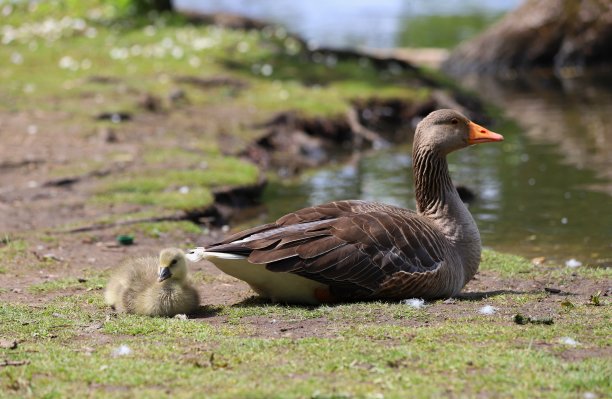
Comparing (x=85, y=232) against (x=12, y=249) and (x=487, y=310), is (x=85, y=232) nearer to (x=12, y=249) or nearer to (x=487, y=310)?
(x=12, y=249)

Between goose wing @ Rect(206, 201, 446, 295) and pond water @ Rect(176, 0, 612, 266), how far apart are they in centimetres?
373

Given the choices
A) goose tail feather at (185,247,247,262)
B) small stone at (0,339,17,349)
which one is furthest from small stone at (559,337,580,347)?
small stone at (0,339,17,349)

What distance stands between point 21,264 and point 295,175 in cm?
784

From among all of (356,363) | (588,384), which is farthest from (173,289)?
(588,384)

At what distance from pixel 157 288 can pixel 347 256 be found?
5.27 ft

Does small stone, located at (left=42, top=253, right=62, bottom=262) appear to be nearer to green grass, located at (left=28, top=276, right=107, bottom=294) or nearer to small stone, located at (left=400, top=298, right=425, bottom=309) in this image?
green grass, located at (left=28, top=276, right=107, bottom=294)

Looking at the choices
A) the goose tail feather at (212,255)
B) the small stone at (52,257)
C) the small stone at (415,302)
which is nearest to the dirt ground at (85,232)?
the small stone at (52,257)

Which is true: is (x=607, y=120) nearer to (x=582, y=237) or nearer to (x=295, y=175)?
(x=295, y=175)

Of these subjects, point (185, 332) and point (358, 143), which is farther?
point (358, 143)

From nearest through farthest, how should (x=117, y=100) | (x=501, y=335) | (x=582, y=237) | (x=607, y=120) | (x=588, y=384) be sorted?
1. (x=588, y=384)
2. (x=501, y=335)
3. (x=582, y=237)
4. (x=117, y=100)
5. (x=607, y=120)

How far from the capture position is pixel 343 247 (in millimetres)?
8312

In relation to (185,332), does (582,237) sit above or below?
below

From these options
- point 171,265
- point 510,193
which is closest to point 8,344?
point 171,265

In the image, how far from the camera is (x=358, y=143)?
66.3 ft
